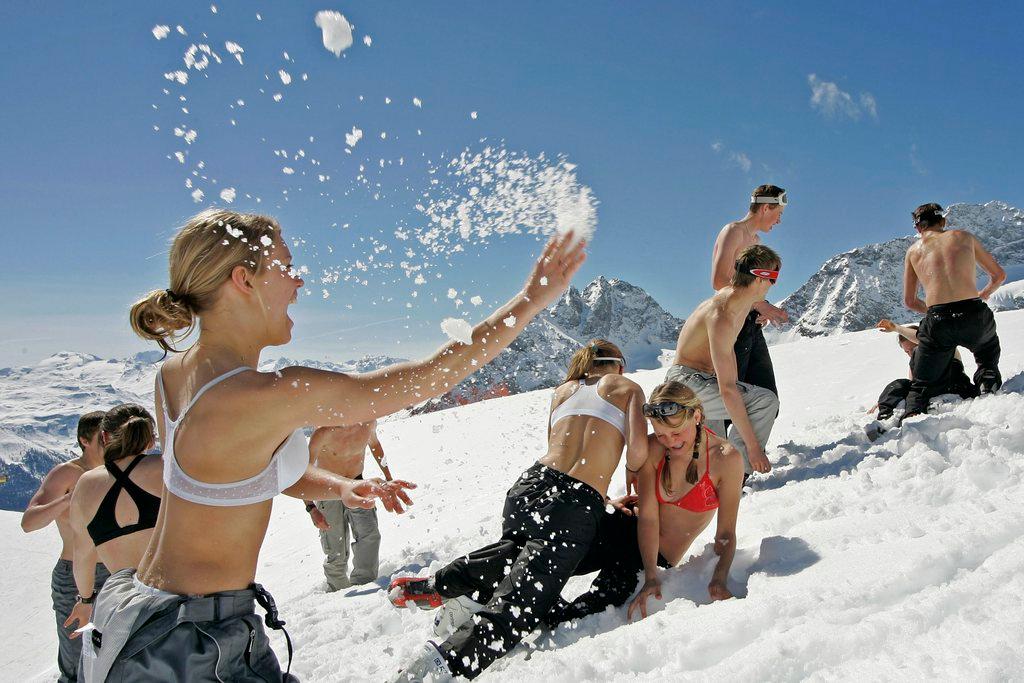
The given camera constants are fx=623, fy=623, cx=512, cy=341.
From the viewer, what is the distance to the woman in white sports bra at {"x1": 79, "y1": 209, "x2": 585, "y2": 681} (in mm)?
1710

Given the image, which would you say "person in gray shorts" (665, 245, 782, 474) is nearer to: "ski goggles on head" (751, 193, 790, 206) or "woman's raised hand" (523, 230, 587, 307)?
"ski goggles on head" (751, 193, 790, 206)

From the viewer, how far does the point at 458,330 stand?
6.17ft

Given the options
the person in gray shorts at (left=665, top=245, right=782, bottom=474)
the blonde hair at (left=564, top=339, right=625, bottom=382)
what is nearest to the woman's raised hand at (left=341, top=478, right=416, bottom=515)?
the blonde hair at (left=564, top=339, right=625, bottom=382)

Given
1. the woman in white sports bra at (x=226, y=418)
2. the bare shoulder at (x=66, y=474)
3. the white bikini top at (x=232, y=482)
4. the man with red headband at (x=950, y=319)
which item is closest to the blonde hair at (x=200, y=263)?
the woman in white sports bra at (x=226, y=418)

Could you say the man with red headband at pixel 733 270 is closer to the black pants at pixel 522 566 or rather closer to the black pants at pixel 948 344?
the black pants at pixel 948 344

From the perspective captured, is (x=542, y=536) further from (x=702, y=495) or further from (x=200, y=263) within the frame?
(x=200, y=263)

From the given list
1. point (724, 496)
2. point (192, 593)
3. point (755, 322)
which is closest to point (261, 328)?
point (192, 593)

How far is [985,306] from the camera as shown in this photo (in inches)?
210

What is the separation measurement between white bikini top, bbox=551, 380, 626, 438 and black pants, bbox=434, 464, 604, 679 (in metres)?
0.38

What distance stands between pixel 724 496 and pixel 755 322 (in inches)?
78.4

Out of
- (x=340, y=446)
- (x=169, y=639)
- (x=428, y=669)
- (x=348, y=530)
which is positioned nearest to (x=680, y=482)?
(x=428, y=669)

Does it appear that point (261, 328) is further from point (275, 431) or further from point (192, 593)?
point (192, 593)

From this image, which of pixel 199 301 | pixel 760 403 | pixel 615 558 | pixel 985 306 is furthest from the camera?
pixel 985 306

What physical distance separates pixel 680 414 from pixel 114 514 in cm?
295
